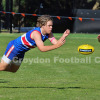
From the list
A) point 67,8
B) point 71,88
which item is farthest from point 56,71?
point 67,8

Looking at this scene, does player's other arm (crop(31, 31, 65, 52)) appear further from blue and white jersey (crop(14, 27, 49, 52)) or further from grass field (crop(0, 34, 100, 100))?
grass field (crop(0, 34, 100, 100))

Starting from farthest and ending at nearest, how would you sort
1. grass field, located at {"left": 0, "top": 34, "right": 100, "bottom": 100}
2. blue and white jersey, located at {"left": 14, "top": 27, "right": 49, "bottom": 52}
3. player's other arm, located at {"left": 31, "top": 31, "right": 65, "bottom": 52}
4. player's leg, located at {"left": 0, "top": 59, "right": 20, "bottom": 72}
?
player's leg, located at {"left": 0, "top": 59, "right": 20, "bottom": 72}, blue and white jersey, located at {"left": 14, "top": 27, "right": 49, "bottom": 52}, grass field, located at {"left": 0, "top": 34, "right": 100, "bottom": 100}, player's other arm, located at {"left": 31, "top": 31, "right": 65, "bottom": 52}

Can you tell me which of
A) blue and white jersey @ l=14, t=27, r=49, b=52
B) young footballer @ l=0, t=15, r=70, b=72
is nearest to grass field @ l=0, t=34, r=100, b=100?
young footballer @ l=0, t=15, r=70, b=72

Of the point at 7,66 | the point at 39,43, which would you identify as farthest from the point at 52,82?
the point at 39,43

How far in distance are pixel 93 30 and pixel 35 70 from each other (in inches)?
1079

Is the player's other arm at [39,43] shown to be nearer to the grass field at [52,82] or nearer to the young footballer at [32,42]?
the young footballer at [32,42]

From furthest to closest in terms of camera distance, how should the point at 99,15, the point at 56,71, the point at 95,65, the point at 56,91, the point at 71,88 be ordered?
the point at 99,15 → the point at 95,65 → the point at 56,71 → the point at 71,88 → the point at 56,91

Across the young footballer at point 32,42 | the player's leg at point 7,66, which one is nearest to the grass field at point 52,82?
the player's leg at point 7,66

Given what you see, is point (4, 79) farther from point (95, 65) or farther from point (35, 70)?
point (95, 65)

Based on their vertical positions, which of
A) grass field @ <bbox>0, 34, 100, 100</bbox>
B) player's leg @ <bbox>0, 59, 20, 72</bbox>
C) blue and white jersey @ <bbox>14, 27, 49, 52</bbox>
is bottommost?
grass field @ <bbox>0, 34, 100, 100</bbox>

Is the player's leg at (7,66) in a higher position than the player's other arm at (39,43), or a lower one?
lower

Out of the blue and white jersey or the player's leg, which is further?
the player's leg

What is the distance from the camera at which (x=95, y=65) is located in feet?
49.7

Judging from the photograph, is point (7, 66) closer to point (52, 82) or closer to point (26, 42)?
point (26, 42)
